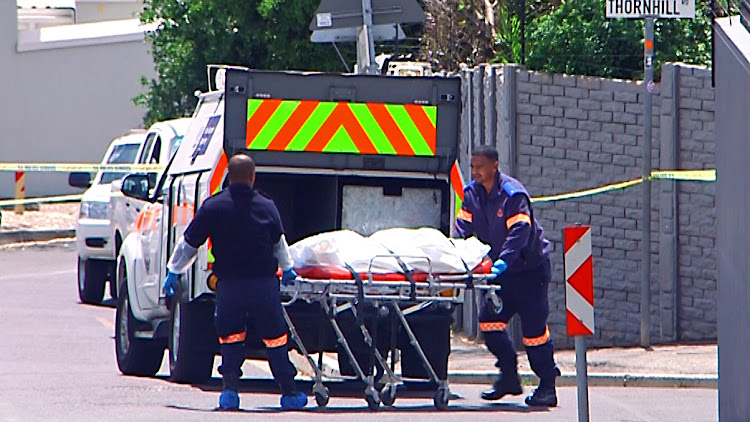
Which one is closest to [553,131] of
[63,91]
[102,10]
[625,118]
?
[625,118]

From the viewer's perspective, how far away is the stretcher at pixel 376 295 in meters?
10.2

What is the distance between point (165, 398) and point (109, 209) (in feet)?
24.5

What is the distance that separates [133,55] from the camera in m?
35.2

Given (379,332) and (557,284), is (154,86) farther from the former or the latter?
(379,332)

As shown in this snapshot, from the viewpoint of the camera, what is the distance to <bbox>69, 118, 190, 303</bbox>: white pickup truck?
659 inches

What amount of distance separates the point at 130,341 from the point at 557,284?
3.68 meters

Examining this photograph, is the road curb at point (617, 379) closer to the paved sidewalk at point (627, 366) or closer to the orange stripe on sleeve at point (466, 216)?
the paved sidewalk at point (627, 366)

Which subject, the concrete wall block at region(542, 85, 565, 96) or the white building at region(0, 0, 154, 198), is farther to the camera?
the white building at region(0, 0, 154, 198)

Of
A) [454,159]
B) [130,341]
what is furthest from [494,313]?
[130,341]

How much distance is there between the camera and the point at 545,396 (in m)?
10.6

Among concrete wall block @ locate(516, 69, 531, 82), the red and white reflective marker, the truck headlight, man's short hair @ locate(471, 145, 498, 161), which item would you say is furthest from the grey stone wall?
the truck headlight

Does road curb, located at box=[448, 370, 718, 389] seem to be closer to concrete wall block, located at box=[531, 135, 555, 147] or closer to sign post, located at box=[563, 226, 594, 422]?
concrete wall block, located at box=[531, 135, 555, 147]

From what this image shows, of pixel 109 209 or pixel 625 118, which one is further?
pixel 109 209

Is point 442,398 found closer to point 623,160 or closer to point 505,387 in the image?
point 505,387
